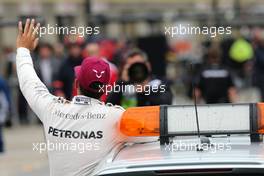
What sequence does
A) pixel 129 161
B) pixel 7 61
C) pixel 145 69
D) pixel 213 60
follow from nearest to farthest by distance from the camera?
pixel 129 161 < pixel 145 69 < pixel 213 60 < pixel 7 61

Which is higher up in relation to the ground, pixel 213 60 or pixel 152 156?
pixel 213 60

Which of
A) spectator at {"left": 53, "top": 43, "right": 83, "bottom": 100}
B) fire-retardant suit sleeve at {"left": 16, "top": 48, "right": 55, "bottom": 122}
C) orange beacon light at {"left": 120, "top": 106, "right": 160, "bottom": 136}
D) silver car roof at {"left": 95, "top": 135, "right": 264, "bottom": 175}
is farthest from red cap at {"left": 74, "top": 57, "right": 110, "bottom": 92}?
spectator at {"left": 53, "top": 43, "right": 83, "bottom": 100}

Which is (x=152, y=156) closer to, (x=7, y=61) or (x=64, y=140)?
(x=64, y=140)

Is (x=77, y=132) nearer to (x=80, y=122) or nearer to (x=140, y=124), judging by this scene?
(x=80, y=122)

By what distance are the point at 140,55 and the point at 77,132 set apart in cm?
438

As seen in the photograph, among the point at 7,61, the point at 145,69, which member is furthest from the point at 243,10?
the point at 145,69

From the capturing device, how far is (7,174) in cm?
1403

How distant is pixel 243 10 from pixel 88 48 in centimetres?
1968

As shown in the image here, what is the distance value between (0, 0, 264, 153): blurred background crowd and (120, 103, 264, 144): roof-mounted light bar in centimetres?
324

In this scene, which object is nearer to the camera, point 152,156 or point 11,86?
point 152,156

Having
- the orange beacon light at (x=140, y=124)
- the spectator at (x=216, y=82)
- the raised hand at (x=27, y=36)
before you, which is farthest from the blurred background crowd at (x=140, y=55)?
the orange beacon light at (x=140, y=124)

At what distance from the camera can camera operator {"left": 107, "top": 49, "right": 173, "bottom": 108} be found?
9.27 meters

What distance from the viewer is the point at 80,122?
6094 millimetres

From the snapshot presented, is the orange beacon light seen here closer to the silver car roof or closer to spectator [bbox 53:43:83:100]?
the silver car roof
